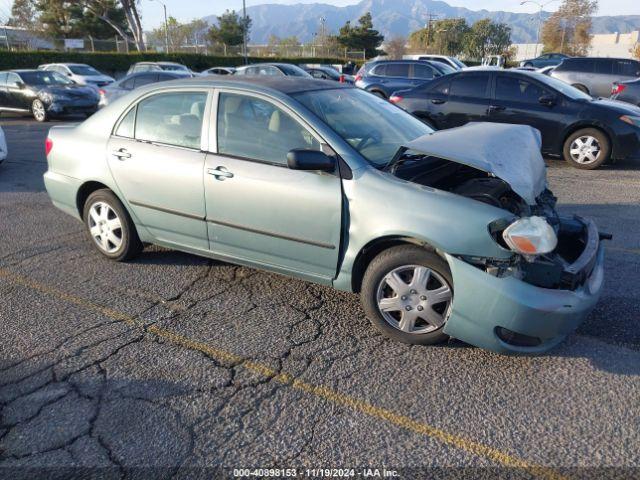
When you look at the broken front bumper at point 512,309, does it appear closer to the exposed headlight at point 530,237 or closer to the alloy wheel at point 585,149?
the exposed headlight at point 530,237

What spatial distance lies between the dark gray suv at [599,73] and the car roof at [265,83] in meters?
14.9

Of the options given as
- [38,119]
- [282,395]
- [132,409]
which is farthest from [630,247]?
[38,119]

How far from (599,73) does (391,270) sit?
16299mm

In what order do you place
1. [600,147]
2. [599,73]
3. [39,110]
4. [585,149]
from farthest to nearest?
[599,73]
[39,110]
[585,149]
[600,147]

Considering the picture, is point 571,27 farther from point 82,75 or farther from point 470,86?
point 470,86

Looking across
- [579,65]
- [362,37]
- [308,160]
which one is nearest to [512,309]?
[308,160]

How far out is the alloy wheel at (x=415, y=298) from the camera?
3.25m

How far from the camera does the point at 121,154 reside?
4.48 metres

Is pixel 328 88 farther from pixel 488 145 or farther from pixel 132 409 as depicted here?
pixel 132 409

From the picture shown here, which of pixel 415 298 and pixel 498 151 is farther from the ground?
pixel 498 151

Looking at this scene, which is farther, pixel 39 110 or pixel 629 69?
pixel 629 69

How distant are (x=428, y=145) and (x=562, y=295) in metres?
1.21

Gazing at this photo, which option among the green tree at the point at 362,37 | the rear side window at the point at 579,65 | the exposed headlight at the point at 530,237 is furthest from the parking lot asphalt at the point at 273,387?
the green tree at the point at 362,37

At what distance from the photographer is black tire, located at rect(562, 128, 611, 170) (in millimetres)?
8570
